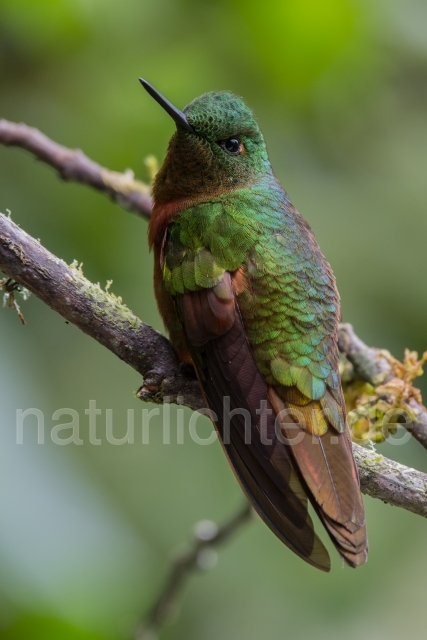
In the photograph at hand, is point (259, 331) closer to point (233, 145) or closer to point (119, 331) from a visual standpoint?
point (119, 331)

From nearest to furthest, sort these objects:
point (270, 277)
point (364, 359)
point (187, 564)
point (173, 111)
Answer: point (270, 277), point (173, 111), point (187, 564), point (364, 359)

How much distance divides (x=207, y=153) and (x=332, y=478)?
1.30 meters

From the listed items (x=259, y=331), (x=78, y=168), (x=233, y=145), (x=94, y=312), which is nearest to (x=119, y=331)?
(x=94, y=312)

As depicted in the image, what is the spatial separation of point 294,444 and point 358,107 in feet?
8.88

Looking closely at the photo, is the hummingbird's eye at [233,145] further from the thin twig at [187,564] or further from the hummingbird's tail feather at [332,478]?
the thin twig at [187,564]

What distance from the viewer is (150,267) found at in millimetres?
3561

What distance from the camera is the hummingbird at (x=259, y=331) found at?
2.26 metres

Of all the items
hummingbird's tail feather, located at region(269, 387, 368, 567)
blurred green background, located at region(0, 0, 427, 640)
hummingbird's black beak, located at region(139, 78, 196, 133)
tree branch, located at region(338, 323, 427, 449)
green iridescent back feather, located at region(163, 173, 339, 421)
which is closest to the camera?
hummingbird's tail feather, located at region(269, 387, 368, 567)

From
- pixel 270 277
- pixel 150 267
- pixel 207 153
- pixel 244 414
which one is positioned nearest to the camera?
pixel 244 414

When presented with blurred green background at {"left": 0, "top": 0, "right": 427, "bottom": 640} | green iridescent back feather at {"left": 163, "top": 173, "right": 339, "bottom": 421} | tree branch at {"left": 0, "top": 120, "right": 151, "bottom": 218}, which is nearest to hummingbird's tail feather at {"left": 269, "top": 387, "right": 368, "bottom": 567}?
green iridescent back feather at {"left": 163, "top": 173, "right": 339, "bottom": 421}

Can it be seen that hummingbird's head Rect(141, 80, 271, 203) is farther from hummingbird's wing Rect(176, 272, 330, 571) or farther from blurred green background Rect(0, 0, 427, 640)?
blurred green background Rect(0, 0, 427, 640)

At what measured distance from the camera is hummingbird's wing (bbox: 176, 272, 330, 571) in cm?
224

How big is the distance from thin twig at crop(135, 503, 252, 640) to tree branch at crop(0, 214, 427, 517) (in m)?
0.72

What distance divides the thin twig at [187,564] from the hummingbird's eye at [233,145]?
4.46ft
